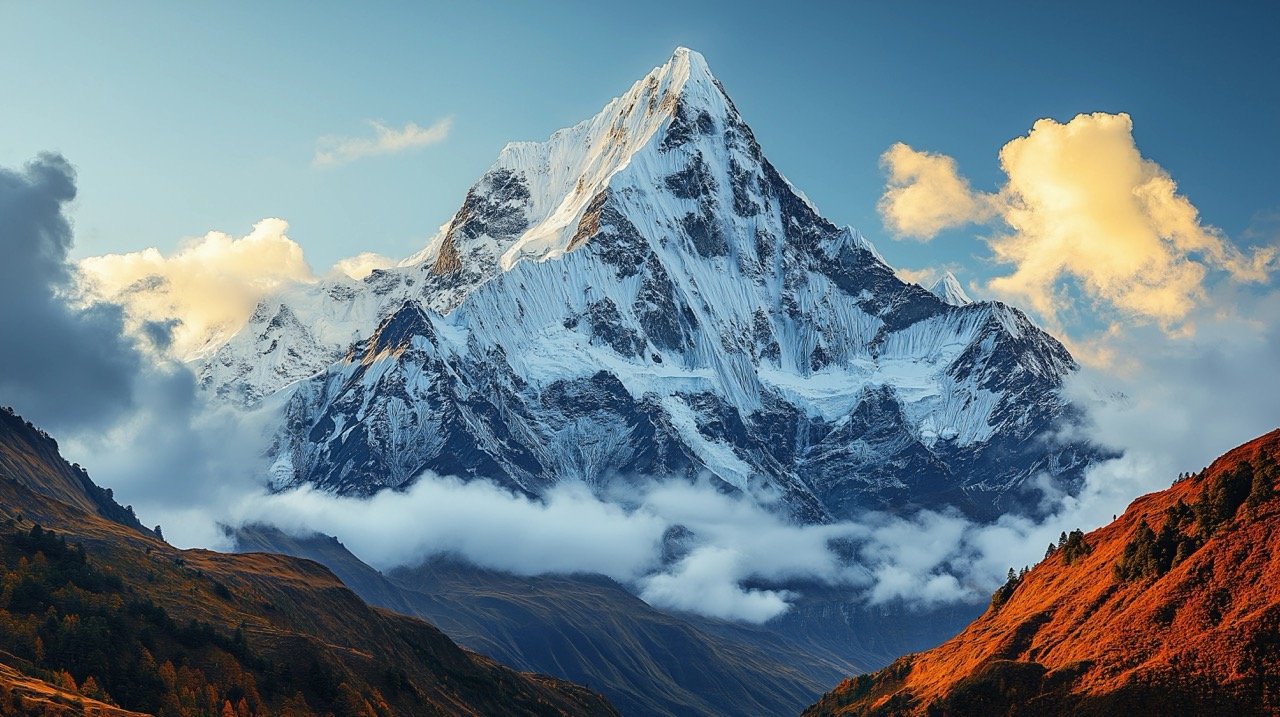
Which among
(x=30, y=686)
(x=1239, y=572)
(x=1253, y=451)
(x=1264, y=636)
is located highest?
(x=1253, y=451)

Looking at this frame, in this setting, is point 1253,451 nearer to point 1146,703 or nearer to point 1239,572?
point 1239,572

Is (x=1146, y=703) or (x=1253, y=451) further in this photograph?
(x=1253, y=451)

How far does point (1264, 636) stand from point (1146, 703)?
16.1m

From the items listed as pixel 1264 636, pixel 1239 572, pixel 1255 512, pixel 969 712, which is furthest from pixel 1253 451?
pixel 969 712

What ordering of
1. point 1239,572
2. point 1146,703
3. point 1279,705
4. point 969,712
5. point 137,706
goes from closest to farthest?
point 1279,705, point 1146,703, point 1239,572, point 969,712, point 137,706

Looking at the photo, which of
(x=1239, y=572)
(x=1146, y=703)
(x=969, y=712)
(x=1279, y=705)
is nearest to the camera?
(x=1279, y=705)

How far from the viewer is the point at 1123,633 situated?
18138cm

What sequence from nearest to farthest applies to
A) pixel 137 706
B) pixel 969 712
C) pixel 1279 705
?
pixel 1279 705
pixel 969 712
pixel 137 706

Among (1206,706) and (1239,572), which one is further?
(1239,572)

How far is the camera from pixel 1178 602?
179 m

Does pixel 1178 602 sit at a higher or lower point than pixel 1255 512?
lower

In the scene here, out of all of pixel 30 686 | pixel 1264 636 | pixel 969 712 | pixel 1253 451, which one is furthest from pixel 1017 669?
pixel 30 686

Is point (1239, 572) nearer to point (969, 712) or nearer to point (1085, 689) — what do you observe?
point (1085, 689)

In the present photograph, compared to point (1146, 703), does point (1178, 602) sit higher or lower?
higher
